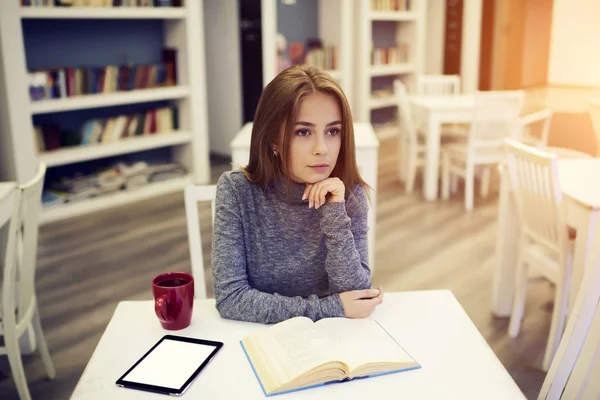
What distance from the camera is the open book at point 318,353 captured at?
927mm

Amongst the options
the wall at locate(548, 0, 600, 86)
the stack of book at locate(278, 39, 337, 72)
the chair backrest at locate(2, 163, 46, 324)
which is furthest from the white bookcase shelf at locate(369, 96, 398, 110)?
the chair backrest at locate(2, 163, 46, 324)

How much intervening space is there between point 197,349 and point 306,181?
0.42m

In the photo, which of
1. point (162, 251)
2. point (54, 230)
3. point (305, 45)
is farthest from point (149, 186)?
point (305, 45)

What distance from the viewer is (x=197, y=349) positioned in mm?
1048

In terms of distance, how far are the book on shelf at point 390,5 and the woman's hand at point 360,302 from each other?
604 centimetres

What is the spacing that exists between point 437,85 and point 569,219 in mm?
3775

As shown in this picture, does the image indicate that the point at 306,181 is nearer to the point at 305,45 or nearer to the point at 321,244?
the point at 321,244

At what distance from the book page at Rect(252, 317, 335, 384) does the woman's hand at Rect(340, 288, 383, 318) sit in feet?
0.36

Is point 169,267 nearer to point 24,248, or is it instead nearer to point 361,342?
point 24,248

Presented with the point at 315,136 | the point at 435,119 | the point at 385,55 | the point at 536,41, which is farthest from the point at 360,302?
the point at 536,41

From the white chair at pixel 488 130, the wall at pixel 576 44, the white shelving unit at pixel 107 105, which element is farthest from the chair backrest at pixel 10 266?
the wall at pixel 576 44

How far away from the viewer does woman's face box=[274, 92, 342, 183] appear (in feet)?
3.92

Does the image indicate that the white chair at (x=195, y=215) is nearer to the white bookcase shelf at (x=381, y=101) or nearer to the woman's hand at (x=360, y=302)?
the woman's hand at (x=360, y=302)

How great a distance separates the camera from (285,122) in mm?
1206
